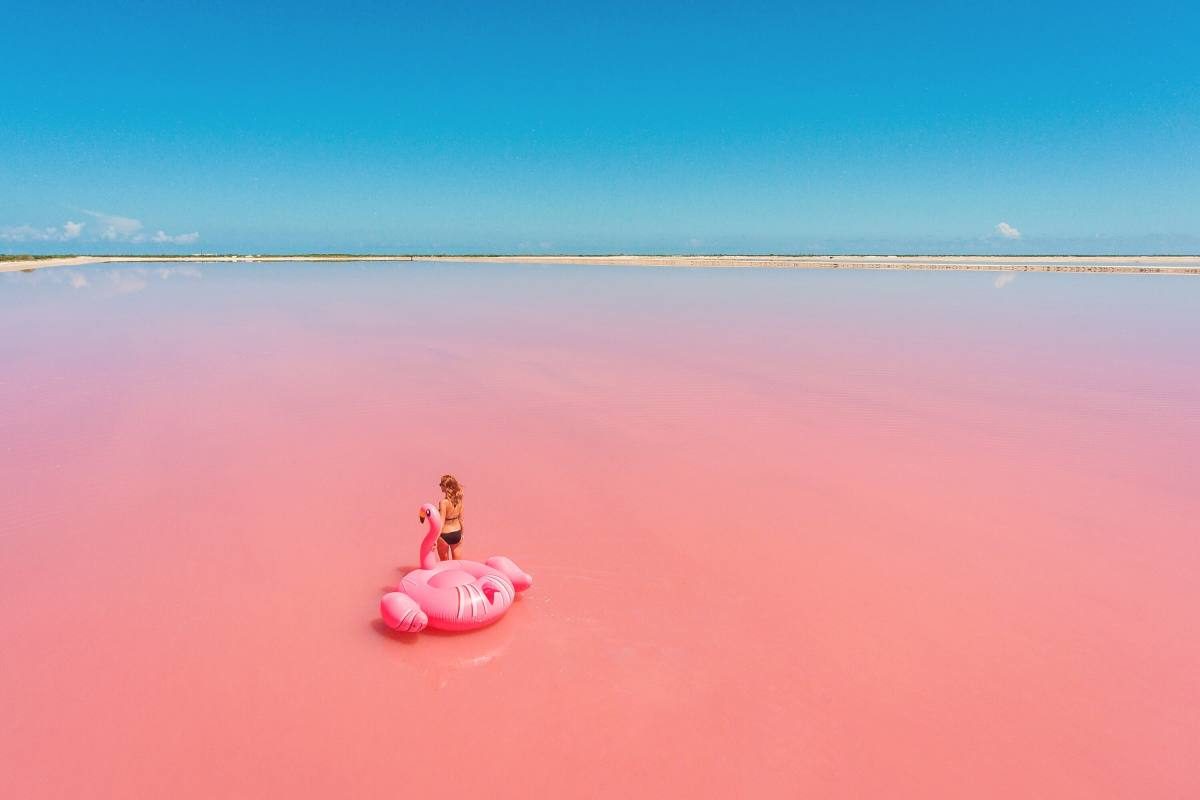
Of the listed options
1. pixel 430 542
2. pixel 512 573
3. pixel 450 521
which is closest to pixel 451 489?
pixel 450 521

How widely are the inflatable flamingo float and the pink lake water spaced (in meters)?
0.17

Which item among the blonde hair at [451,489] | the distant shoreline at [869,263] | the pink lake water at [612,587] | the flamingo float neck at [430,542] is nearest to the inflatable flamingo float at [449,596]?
the flamingo float neck at [430,542]

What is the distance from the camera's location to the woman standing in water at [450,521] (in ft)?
16.6

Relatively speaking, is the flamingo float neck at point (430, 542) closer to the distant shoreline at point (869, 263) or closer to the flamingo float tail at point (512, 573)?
the flamingo float tail at point (512, 573)

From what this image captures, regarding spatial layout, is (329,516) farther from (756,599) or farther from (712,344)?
(712,344)

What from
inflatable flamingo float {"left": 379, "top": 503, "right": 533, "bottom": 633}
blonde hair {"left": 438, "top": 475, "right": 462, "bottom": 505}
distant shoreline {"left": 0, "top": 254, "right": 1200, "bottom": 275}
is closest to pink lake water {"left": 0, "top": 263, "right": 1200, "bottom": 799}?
inflatable flamingo float {"left": 379, "top": 503, "right": 533, "bottom": 633}

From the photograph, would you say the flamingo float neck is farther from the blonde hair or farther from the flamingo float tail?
the flamingo float tail

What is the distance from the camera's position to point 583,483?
693cm

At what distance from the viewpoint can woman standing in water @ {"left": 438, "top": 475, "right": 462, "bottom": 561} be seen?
5051 millimetres

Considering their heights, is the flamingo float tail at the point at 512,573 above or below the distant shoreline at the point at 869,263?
below

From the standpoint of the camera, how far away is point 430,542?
477 cm

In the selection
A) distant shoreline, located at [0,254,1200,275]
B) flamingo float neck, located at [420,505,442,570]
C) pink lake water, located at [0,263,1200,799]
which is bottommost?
pink lake water, located at [0,263,1200,799]

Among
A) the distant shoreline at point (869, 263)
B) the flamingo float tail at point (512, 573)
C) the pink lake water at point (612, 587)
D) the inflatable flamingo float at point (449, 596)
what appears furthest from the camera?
the distant shoreline at point (869, 263)

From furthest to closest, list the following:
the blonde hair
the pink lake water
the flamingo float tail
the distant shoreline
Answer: the distant shoreline, the blonde hair, the flamingo float tail, the pink lake water
